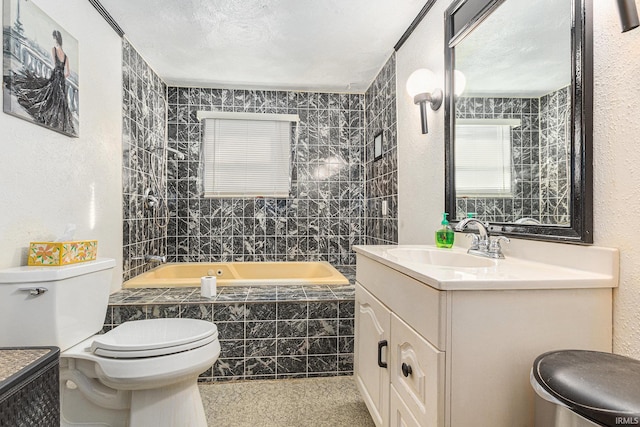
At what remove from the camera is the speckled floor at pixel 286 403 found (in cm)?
175

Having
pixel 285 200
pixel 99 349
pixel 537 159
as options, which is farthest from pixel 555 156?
pixel 285 200

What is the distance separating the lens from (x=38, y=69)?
63.2 inches

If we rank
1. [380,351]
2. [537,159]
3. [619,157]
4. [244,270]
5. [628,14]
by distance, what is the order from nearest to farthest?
[628,14] → [619,157] → [537,159] → [380,351] → [244,270]

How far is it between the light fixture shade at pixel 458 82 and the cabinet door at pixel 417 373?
1145 millimetres

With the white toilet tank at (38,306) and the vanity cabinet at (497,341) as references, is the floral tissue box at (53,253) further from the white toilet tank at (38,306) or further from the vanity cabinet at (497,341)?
the vanity cabinet at (497,341)

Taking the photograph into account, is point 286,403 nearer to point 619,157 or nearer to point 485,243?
point 485,243

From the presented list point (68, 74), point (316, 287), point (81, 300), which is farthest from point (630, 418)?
point (68, 74)

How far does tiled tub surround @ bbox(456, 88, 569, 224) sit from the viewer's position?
1102 mm

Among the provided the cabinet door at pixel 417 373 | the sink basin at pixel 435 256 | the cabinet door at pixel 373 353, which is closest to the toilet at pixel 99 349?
the cabinet door at pixel 373 353

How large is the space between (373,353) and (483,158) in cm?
97

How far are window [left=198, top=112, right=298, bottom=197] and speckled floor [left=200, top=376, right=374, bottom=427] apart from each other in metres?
1.85

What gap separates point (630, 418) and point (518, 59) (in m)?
1.20

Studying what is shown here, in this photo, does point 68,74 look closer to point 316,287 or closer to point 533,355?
point 316,287

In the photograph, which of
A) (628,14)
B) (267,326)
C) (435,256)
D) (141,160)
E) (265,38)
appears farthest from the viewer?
(141,160)
